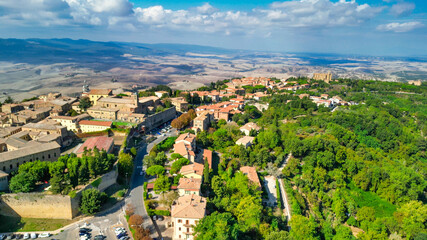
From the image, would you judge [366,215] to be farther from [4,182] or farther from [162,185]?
[4,182]

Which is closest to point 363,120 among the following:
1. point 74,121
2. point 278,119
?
point 278,119

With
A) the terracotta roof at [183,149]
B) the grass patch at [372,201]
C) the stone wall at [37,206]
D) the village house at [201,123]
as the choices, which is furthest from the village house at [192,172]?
the grass patch at [372,201]

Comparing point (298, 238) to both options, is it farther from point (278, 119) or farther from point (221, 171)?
point (278, 119)

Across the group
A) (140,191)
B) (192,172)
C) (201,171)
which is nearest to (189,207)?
(192,172)

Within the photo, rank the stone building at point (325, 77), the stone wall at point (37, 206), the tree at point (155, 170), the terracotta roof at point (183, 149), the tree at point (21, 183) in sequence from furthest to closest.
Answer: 1. the stone building at point (325, 77)
2. the terracotta roof at point (183, 149)
3. the tree at point (155, 170)
4. the tree at point (21, 183)
5. the stone wall at point (37, 206)

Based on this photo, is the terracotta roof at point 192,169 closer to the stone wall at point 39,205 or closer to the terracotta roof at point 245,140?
the stone wall at point 39,205

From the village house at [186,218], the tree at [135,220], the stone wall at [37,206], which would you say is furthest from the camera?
the stone wall at [37,206]

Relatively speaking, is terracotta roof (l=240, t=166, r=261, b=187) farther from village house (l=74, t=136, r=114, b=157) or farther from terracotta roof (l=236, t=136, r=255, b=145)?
village house (l=74, t=136, r=114, b=157)
